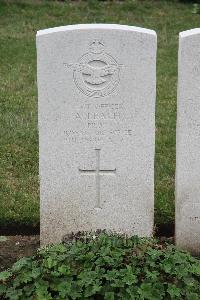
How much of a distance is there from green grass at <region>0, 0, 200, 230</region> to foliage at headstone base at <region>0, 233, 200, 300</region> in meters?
1.04

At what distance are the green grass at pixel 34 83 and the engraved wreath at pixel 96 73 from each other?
4.02 ft

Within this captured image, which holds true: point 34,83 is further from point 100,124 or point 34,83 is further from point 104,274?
point 104,274

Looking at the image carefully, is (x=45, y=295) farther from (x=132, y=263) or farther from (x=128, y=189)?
(x=128, y=189)

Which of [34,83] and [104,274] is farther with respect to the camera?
[34,83]

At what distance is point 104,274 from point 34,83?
15.2 feet

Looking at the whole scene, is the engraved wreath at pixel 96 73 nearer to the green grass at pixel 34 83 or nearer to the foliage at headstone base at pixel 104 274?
the foliage at headstone base at pixel 104 274

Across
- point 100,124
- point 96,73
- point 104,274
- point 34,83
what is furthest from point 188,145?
point 34,83

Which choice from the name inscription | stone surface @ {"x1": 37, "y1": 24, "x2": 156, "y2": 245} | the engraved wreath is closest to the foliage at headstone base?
stone surface @ {"x1": 37, "y1": 24, "x2": 156, "y2": 245}

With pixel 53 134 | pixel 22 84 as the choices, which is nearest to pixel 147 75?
pixel 53 134

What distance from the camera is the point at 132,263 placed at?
4.49 m

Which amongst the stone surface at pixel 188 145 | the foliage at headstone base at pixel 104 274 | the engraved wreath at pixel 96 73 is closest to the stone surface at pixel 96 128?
the engraved wreath at pixel 96 73

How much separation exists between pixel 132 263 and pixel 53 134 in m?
1.06

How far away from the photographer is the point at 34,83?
8703mm

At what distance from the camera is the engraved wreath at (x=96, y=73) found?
488 cm
